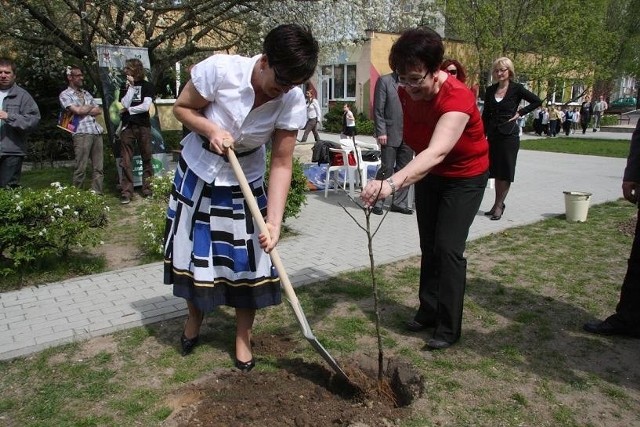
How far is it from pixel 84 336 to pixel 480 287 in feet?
10.3

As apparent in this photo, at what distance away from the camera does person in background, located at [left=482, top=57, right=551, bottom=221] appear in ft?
20.9

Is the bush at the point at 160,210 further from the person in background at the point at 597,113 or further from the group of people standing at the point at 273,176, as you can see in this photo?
the person in background at the point at 597,113

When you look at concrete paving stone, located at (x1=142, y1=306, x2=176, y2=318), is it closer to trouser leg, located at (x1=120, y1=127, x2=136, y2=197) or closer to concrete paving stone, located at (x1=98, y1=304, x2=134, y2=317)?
concrete paving stone, located at (x1=98, y1=304, x2=134, y2=317)

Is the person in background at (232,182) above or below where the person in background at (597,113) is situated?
above

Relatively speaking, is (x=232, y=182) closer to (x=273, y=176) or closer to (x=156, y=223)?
(x=273, y=176)

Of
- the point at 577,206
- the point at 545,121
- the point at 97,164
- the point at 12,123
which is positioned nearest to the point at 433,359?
the point at 12,123

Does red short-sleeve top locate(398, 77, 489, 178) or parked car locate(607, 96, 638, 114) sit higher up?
red short-sleeve top locate(398, 77, 489, 178)

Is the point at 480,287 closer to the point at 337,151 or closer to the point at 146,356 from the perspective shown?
the point at 146,356

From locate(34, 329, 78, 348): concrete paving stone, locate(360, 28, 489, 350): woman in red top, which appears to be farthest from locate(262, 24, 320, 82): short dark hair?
locate(34, 329, 78, 348): concrete paving stone

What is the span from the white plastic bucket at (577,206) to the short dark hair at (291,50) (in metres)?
5.62

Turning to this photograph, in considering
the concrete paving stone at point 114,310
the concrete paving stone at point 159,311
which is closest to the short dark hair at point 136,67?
the concrete paving stone at point 114,310

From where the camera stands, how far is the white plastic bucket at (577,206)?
275 inches

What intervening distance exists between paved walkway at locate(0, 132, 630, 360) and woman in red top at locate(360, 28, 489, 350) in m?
1.54

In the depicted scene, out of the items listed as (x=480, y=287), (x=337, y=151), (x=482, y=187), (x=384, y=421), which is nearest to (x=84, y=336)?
(x=384, y=421)
